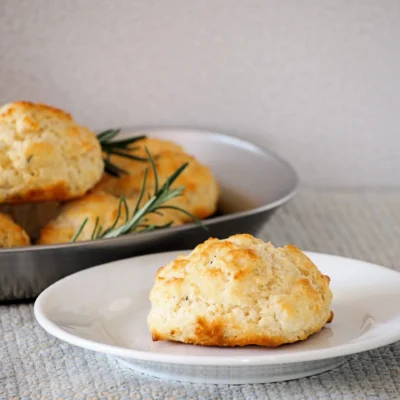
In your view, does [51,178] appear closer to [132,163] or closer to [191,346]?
[132,163]

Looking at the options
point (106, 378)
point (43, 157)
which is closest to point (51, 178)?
point (43, 157)

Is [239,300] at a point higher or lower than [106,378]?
higher

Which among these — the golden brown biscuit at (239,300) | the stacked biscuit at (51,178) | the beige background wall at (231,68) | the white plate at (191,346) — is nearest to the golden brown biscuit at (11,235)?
the stacked biscuit at (51,178)

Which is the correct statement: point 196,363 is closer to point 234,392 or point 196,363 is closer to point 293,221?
point 234,392

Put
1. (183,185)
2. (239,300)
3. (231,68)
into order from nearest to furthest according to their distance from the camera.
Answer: (239,300), (183,185), (231,68)

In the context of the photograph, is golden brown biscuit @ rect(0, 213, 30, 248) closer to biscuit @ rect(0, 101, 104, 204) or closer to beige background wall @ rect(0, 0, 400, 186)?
biscuit @ rect(0, 101, 104, 204)

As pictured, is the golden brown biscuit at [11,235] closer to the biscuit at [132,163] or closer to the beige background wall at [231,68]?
the biscuit at [132,163]

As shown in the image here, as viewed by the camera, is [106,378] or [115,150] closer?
[106,378]

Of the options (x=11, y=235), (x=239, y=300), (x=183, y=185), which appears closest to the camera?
(x=239, y=300)

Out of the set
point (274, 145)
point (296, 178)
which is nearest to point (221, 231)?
point (296, 178)
